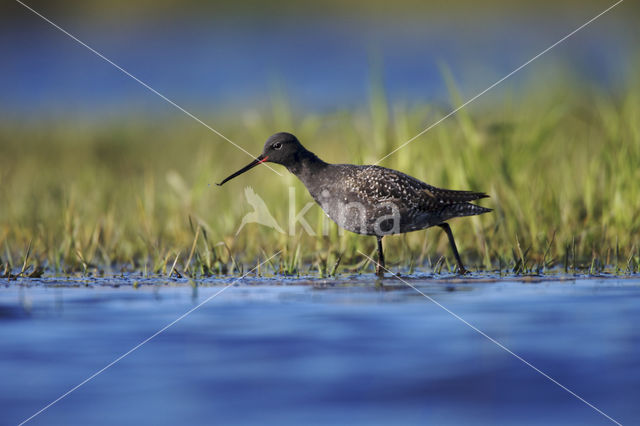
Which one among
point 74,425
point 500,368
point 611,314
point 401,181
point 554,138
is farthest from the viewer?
point 554,138

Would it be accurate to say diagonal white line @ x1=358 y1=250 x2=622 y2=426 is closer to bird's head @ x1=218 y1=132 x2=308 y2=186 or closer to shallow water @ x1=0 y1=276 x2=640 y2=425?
shallow water @ x1=0 y1=276 x2=640 y2=425

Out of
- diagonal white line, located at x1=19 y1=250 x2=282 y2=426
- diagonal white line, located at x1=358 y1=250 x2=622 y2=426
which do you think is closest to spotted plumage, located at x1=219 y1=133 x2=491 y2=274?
diagonal white line, located at x1=358 y1=250 x2=622 y2=426

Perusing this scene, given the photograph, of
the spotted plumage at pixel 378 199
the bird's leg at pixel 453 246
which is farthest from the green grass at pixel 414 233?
the spotted plumage at pixel 378 199

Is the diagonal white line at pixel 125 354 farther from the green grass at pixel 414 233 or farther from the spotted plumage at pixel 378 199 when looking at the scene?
the spotted plumage at pixel 378 199

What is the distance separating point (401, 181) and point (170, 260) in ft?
7.81

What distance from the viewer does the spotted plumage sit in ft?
25.9

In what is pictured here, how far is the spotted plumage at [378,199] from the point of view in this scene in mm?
7883

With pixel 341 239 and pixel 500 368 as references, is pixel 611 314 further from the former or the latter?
pixel 341 239

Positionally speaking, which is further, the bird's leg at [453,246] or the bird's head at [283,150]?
the bird's head at [283,150]

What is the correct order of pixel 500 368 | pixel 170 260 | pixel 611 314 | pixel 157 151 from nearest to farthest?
pixel 500 368 < pixel 611 314 < pixel 170 260 < pixel 157 151

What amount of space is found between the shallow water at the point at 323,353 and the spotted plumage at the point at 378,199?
1011 millimetres

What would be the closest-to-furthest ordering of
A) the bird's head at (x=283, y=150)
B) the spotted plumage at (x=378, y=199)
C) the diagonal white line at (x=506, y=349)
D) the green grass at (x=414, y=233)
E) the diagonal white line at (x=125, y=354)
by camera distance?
1. the diagonal white line at (x=506, y=349)
2. the diagonal white line at (x=125, y=354)
3. the spotted plumage at (x=378, y=199)
4. the green grass at (x=414, y=233)
5. the bird's head at (x=283, y=150)

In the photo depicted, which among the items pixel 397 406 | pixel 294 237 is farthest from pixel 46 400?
pixel 294 237

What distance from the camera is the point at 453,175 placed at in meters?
9.09
